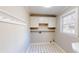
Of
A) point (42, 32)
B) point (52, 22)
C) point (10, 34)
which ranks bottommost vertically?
point (42, 32)

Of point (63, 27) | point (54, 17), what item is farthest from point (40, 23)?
point (63, 27)

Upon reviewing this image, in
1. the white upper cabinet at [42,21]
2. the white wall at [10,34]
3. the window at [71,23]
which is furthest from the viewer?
the white upper cabinet at [42,21]

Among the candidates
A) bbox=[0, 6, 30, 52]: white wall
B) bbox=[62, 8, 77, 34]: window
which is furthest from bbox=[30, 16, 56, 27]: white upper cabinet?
bbox=[0, 6, 30, 52]: white wall

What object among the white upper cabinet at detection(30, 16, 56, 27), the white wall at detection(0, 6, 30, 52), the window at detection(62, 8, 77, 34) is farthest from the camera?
the white upper cabinet at detection(30, 16, 56, 27)

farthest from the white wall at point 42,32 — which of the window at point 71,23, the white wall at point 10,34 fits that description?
the white wall at point 10,34

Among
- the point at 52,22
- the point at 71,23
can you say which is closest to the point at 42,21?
the point at 52,22

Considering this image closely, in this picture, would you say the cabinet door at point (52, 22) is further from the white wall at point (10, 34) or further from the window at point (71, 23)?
the white wall at point (10, 34)

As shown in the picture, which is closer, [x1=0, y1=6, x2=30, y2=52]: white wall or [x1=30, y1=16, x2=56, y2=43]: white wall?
[x1=0, y1=6, x2=30, y2=52]: white wall

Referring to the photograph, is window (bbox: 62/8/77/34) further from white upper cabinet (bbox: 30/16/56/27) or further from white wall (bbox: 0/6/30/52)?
white wall (bbox: 0/6/30/52)

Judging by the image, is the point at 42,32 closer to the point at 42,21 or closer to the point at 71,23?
the point at 42,21
